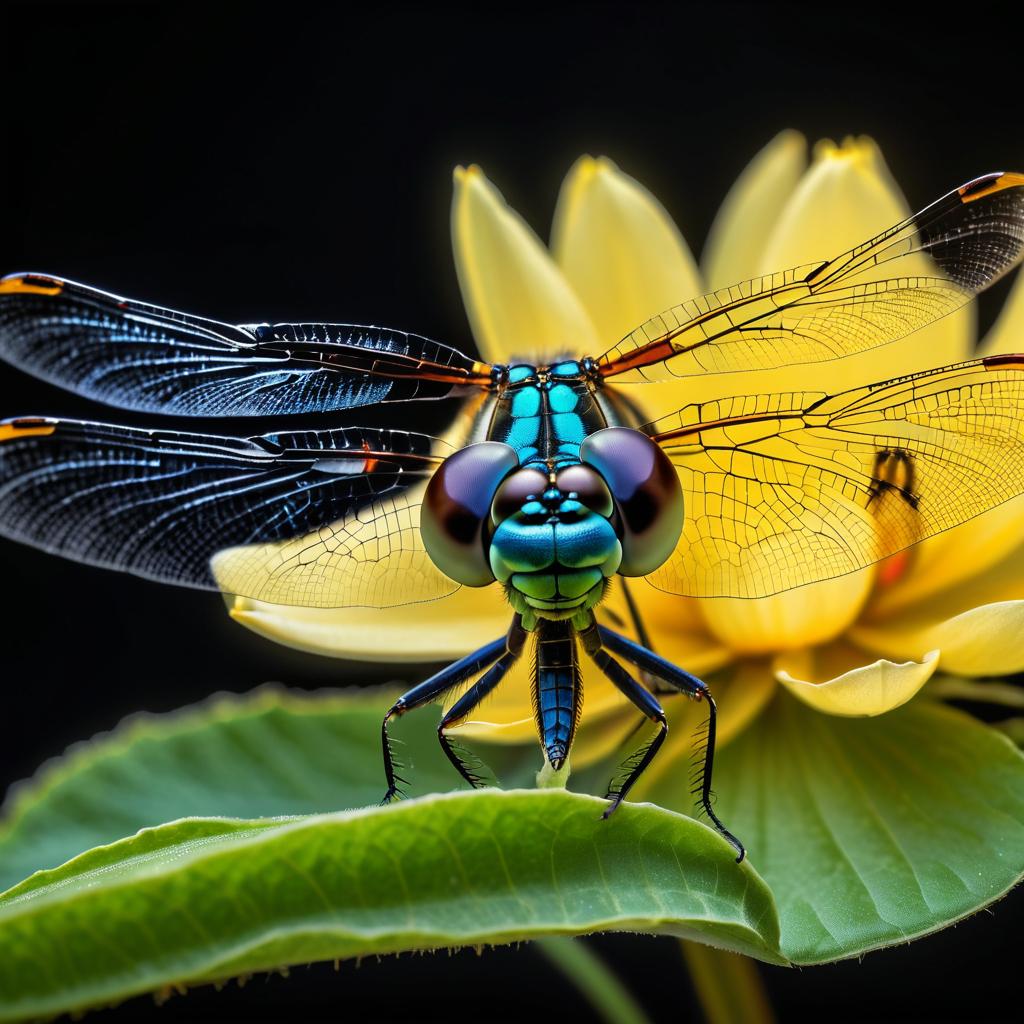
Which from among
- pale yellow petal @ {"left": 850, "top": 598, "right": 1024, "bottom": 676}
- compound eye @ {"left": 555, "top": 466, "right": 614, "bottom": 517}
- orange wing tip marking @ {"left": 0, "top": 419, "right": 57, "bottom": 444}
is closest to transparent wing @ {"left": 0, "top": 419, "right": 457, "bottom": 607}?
orange wing tip marking @ {"left": 0, "top": 419, "right": 57, "bottom": 444}

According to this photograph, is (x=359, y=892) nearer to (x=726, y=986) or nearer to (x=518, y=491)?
(x=518, y=491)

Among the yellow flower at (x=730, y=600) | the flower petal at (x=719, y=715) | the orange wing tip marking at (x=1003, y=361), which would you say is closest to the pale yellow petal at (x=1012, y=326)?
the yellow flower at (x=730, y=600)

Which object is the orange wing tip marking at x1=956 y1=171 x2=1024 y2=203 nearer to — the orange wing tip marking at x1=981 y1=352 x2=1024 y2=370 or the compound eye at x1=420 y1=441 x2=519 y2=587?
the orange wing tip marking at x1=981 y1=352 x2=1024 y2=370

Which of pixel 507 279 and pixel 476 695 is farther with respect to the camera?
pixel 507 279

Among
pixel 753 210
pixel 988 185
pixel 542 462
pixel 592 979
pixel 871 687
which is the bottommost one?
pixel 592 979

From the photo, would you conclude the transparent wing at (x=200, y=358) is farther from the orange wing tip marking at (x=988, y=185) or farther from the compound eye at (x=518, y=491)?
the orange wing tip marking at (x=988, y=185)

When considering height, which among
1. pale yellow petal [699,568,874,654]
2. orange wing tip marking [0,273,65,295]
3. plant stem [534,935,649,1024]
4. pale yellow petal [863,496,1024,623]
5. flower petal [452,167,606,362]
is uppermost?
flower petal [452,167,606,362]

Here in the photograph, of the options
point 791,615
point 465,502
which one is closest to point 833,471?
point 791,615

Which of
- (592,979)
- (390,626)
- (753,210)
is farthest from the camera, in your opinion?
(753,210)
